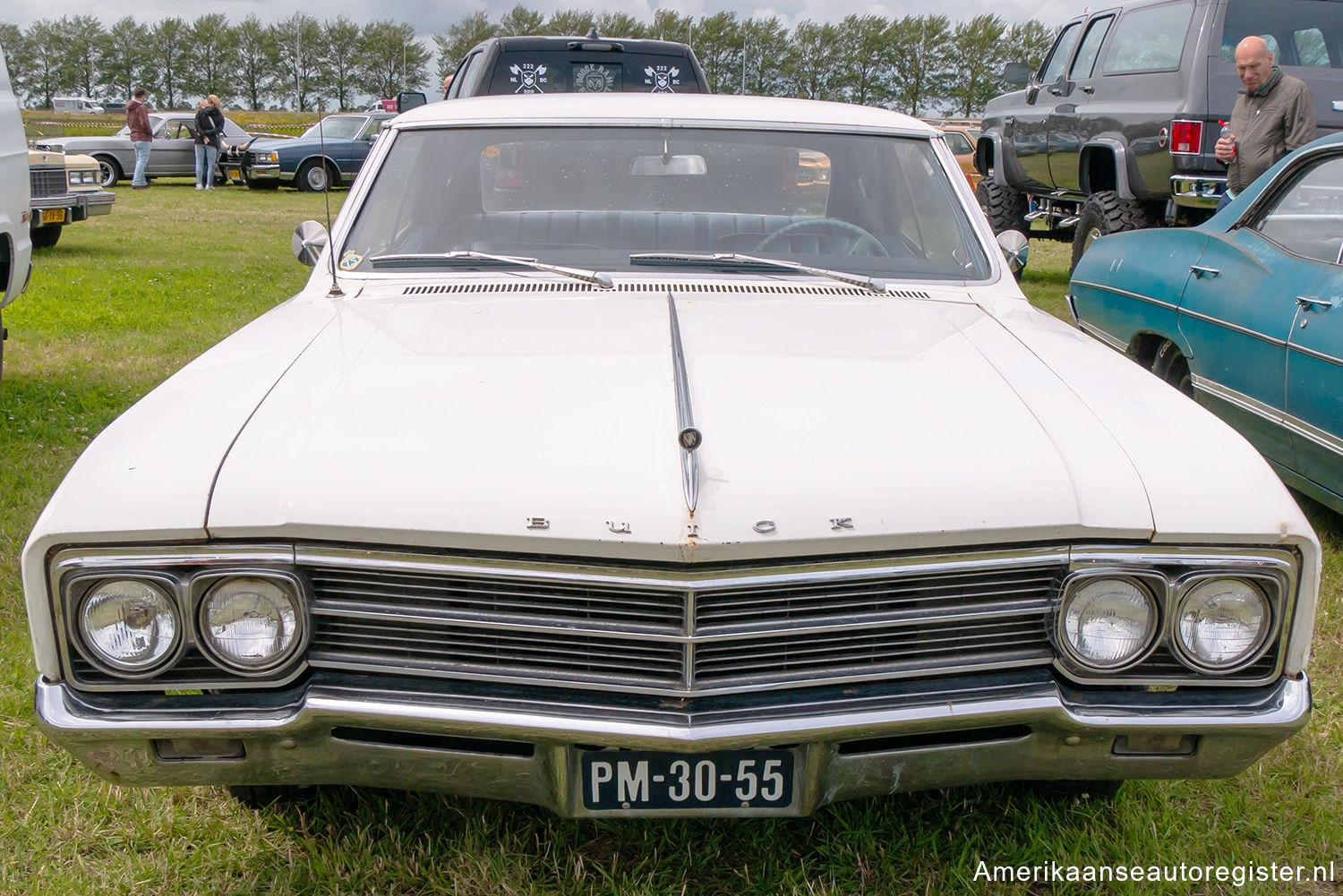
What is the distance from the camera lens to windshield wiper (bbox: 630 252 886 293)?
295 cm

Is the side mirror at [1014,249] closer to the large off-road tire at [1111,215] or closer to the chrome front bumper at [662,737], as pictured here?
the chrome front bumper at [662,737]

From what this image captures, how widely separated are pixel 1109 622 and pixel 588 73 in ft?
26.0

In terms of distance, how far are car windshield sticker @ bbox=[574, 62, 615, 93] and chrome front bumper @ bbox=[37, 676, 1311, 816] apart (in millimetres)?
7805

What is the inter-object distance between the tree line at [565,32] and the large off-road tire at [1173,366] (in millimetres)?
58784

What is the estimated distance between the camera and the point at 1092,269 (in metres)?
5.30

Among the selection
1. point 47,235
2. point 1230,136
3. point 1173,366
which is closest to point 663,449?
point 1173,366

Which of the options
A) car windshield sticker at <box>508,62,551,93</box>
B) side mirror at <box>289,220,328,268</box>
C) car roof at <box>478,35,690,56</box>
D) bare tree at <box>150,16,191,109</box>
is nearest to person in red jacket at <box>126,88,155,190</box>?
car roof at <box>478,35,690,56</box>

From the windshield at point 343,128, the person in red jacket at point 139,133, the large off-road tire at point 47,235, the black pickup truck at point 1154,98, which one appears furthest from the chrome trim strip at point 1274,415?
the windshield at point 343,128

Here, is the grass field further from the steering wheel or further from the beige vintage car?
the beige vintage car

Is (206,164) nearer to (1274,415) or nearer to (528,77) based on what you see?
(528,77)

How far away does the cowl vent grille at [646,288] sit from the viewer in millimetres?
2814

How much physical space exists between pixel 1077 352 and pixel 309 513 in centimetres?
177

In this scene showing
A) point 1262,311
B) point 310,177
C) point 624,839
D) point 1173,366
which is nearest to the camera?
point 624,839

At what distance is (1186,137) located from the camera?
688 cm
